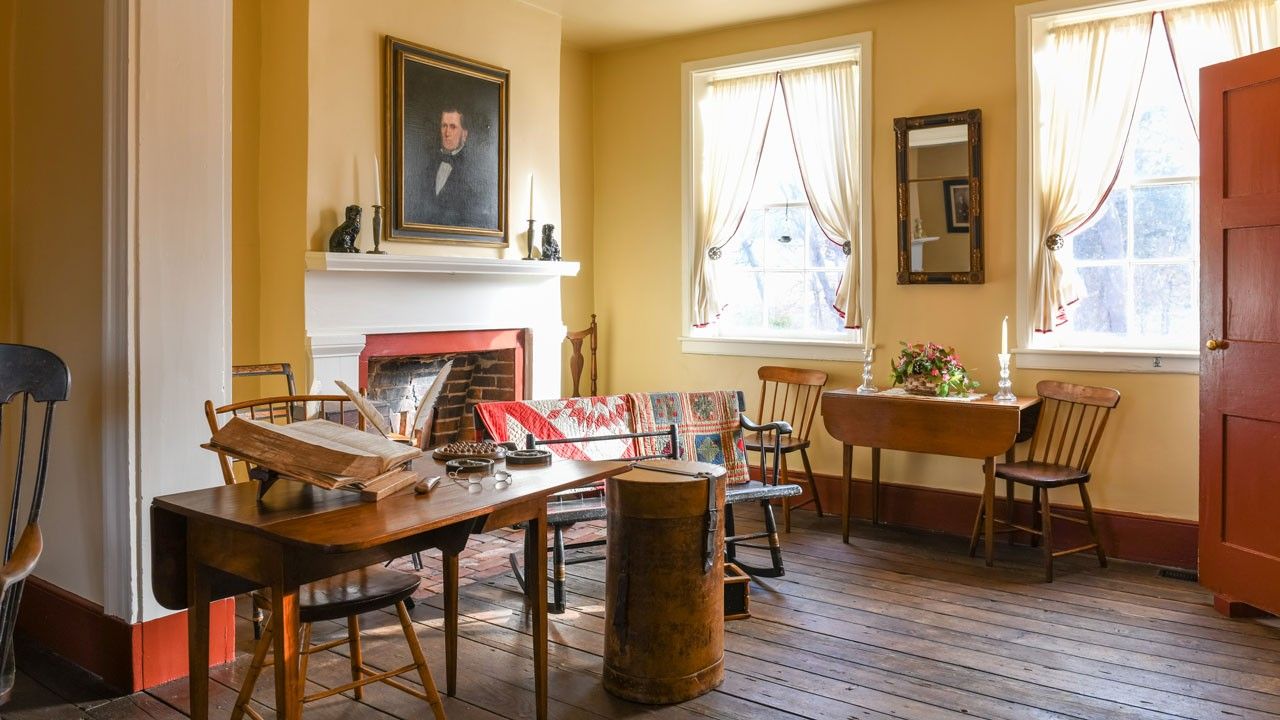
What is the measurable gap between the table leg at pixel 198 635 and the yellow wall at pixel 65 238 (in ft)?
3.16

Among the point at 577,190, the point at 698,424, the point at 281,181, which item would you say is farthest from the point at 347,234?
the point at 577,190

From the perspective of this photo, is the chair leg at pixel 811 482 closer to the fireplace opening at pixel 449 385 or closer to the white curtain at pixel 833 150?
the white curtain at pixel 833 150

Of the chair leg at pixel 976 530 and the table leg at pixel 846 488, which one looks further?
the table leg at pixel 846 488

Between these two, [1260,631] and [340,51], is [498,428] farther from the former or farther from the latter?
[1260,631]

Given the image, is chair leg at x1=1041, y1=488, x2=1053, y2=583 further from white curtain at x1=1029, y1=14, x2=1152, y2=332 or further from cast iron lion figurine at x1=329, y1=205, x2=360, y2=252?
cast iron lion figurine at x1=329, y1=205, x2=360, y2=252

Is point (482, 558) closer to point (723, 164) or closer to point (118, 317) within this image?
point (118, 317)

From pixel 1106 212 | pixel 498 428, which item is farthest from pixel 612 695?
pixel 1106 212

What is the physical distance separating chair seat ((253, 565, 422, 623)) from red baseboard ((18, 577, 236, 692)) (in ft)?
1.95

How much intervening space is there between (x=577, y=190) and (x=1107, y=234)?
3.08m

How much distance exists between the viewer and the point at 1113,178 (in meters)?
4.41

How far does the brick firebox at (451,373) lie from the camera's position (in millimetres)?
4590

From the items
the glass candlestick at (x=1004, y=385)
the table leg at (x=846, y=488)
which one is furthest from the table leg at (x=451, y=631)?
the glass candlestick at (x=1004, y=385)

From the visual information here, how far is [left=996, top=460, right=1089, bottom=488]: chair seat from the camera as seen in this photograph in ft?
13.4

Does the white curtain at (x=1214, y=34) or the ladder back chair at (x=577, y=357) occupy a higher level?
the white curtain at (x=1214, y=34)
